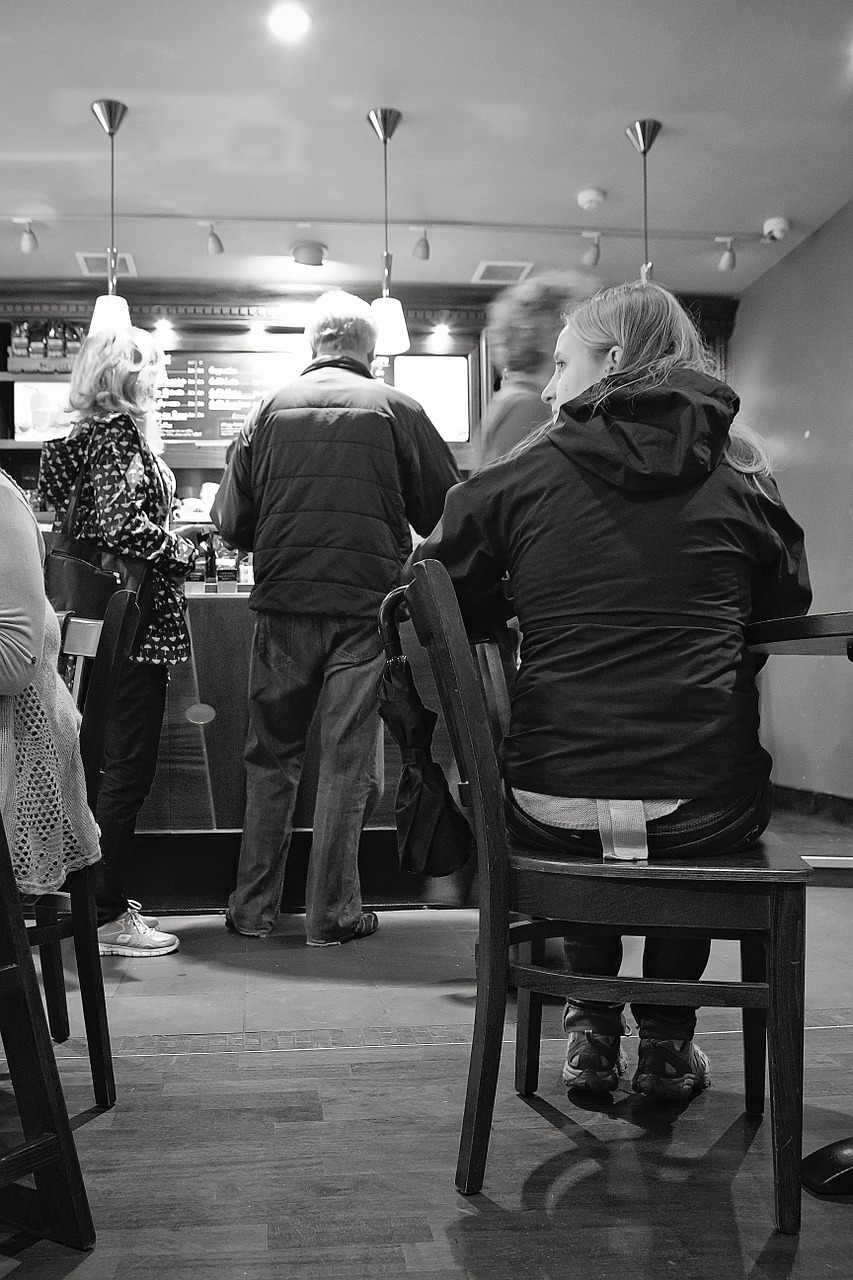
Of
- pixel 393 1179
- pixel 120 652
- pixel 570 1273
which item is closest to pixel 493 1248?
pixel 570 1273

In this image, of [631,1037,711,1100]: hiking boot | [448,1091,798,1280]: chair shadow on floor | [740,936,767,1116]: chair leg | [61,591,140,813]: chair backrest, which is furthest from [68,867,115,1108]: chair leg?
[740,936,767,1116]: chair leg

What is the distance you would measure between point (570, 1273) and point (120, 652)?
3.83 feet

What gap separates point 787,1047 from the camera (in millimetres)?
1392

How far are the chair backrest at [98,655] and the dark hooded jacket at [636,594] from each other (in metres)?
0.66

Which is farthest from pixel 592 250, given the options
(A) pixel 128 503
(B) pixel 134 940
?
(B) pixel 134 940

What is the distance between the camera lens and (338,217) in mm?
5504

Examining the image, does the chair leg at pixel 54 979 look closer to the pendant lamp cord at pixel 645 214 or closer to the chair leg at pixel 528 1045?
the chair leg at pixel 528 1045

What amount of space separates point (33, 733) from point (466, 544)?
67 cm

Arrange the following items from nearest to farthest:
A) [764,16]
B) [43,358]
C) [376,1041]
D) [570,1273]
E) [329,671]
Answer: [570,1273]
[376,1041]
[329,671]
[764,16]
[43,358]

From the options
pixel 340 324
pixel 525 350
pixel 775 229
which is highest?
pixel 775 229

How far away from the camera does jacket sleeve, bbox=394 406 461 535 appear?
10.2 ft

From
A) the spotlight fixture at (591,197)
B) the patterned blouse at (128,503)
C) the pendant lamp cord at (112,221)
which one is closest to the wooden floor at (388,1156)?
the patterned blouse at (128,503)

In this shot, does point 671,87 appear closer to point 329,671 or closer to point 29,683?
point 329,671

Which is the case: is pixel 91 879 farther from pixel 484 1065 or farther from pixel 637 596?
pixel 637 596
